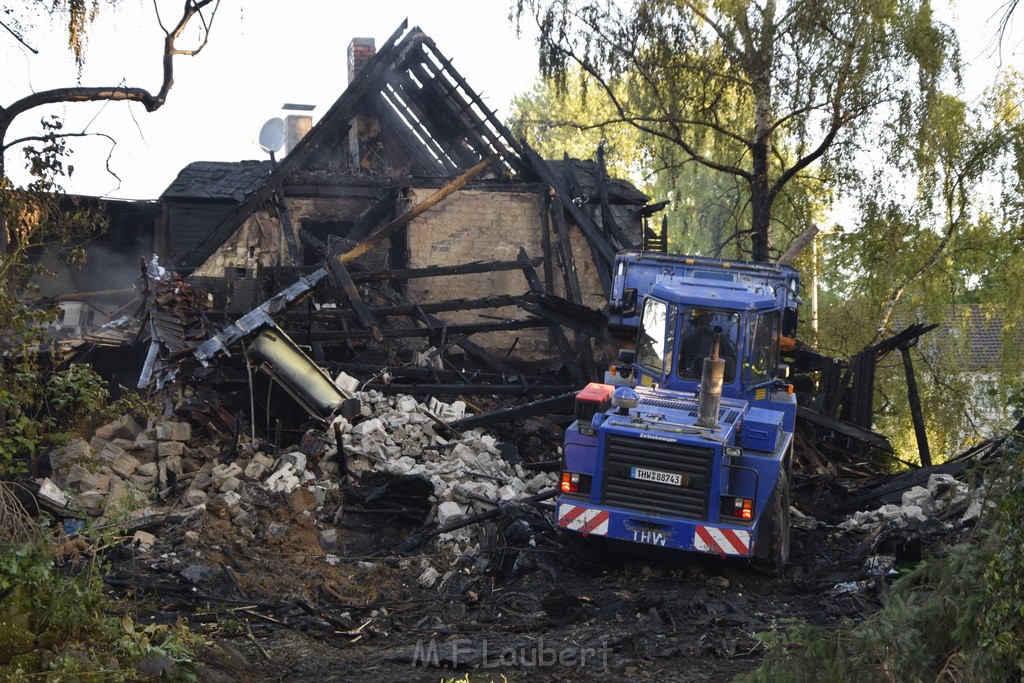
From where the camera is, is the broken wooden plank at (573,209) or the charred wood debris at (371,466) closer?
the charred wood debris at (371,466)

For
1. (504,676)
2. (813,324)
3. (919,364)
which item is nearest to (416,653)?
(504,676)

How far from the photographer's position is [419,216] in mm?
20719

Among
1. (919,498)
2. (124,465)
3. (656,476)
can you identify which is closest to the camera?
(656,476)

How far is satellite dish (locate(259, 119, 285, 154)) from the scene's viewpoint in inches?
1145

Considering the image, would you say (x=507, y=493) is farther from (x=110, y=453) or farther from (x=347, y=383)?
(x=110, y=453)

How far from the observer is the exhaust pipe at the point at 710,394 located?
399 inches

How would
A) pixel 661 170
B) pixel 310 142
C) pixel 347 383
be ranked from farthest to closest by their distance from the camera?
1. pixel 661 170
2. pixel 310 142
3. pixel 347 383

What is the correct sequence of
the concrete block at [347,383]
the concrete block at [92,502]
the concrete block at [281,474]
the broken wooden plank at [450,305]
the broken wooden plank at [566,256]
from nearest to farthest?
1. the concrete block at [92,502]
2. the concrete block at [281,474]
3. the concrete block at [347,383]
4. the broken wooden plank at [450,305]
5. the broken wooden plank at [566,256]

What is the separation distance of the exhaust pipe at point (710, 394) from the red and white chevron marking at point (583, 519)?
1303mm

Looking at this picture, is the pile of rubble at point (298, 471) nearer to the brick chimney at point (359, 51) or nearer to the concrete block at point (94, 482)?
the concrete block at point (94, 482)

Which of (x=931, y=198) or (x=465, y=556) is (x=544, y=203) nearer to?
(x=931, y=198)

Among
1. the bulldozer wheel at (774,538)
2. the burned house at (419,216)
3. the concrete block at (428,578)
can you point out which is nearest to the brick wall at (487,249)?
the burned house at (419,216)

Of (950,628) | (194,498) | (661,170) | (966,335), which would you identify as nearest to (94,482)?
(194,498)

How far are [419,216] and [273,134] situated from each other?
1031 centimetres
